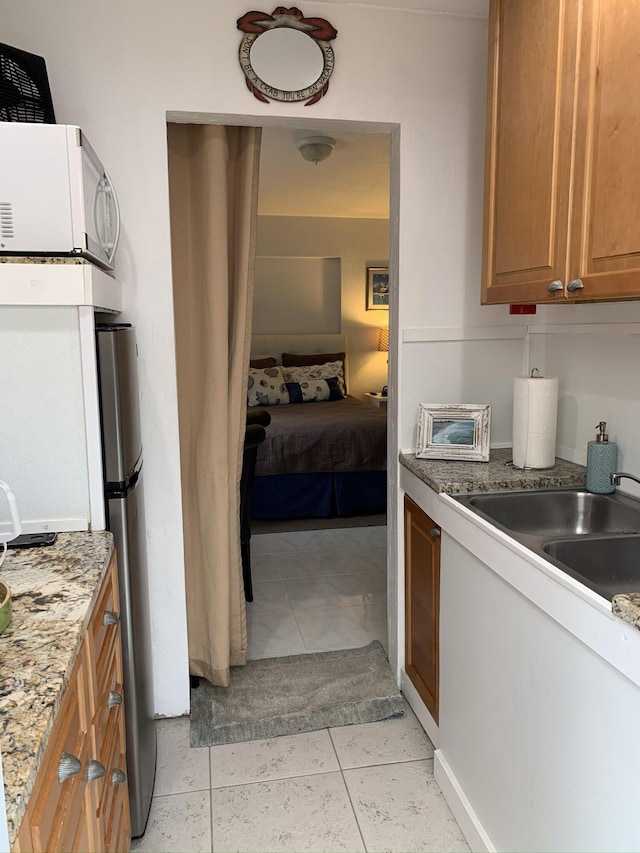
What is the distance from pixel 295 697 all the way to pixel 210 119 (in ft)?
6.95

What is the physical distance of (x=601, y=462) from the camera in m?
1.96

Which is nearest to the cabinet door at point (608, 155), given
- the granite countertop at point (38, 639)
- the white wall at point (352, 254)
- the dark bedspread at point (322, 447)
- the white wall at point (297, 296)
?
the granite countertop at point (38, 639)

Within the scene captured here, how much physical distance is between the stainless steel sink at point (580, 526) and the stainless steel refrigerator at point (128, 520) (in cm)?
96

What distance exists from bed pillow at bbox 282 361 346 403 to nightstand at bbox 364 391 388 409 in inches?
11.8

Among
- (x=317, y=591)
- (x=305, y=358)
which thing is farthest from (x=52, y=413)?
(x=305, y=358)

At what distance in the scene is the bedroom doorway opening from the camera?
330 cm

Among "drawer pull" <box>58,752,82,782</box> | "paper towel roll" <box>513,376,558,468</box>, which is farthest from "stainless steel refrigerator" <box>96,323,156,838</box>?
"paper towel roll" <box>513,376,558,468</box>

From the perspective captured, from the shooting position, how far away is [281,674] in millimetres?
2695

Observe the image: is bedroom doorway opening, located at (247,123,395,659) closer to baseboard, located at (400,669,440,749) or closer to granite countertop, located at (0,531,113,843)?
baseboard, located at (400,669,440,749)

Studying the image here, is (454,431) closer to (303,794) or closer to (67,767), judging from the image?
(303,794)

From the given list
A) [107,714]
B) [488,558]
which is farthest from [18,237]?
[488,558]

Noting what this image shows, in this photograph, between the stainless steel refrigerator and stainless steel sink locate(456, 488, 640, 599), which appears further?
the stainless steel refrigerator

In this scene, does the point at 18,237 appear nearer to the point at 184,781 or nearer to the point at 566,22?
the point at 566,22

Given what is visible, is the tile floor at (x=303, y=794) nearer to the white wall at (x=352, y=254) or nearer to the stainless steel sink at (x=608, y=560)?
the stainless steel sink at (x=608, y=560)
